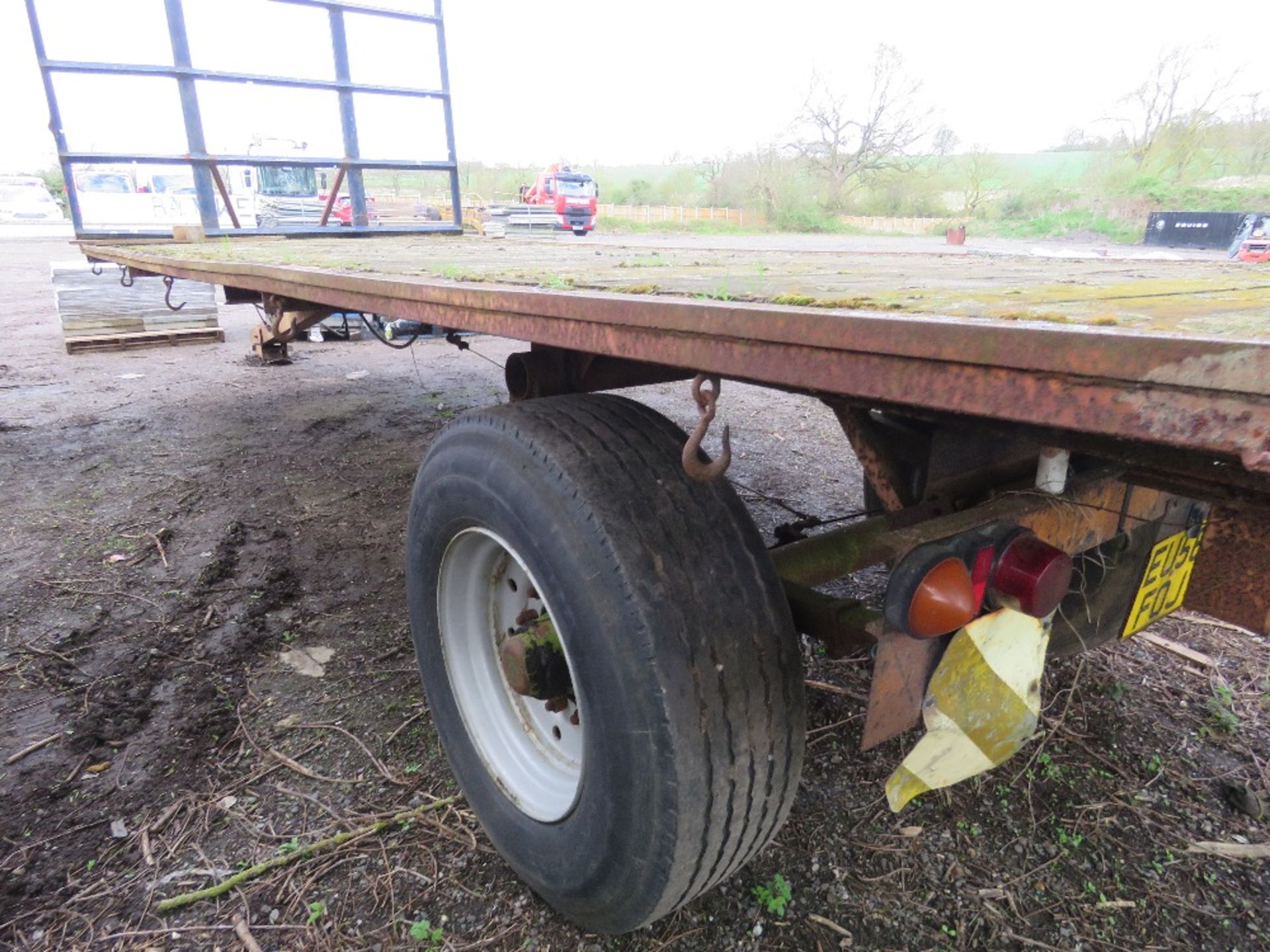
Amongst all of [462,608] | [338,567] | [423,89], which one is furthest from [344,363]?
[462,608]

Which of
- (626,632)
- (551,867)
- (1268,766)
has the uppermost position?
(626,632)

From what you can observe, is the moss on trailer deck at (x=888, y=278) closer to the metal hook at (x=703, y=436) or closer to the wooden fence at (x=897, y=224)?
the metal hook at (x=703, y=436)

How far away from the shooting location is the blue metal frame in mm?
4773

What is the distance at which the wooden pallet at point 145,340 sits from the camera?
833 cm

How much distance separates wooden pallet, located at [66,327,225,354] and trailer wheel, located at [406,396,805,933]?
8.79 meters

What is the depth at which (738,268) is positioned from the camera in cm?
202

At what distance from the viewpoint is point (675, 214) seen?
3859 cm

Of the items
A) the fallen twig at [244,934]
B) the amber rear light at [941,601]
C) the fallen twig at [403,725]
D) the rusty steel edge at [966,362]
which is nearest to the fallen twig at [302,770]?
the fallen twig at [403,725]

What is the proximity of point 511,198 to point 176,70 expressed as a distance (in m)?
33.1

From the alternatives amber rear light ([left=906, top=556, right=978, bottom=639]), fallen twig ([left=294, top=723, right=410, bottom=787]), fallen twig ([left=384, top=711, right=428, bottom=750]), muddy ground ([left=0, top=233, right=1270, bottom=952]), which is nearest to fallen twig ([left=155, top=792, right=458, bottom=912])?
muddy ground ([left=0, top=233, right=1270, bottom=952])

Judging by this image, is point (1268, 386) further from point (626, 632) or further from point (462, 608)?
point (462, 608)

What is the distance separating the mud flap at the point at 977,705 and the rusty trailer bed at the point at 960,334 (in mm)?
336

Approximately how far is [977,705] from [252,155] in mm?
5787

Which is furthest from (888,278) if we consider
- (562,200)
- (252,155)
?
(562,200)
